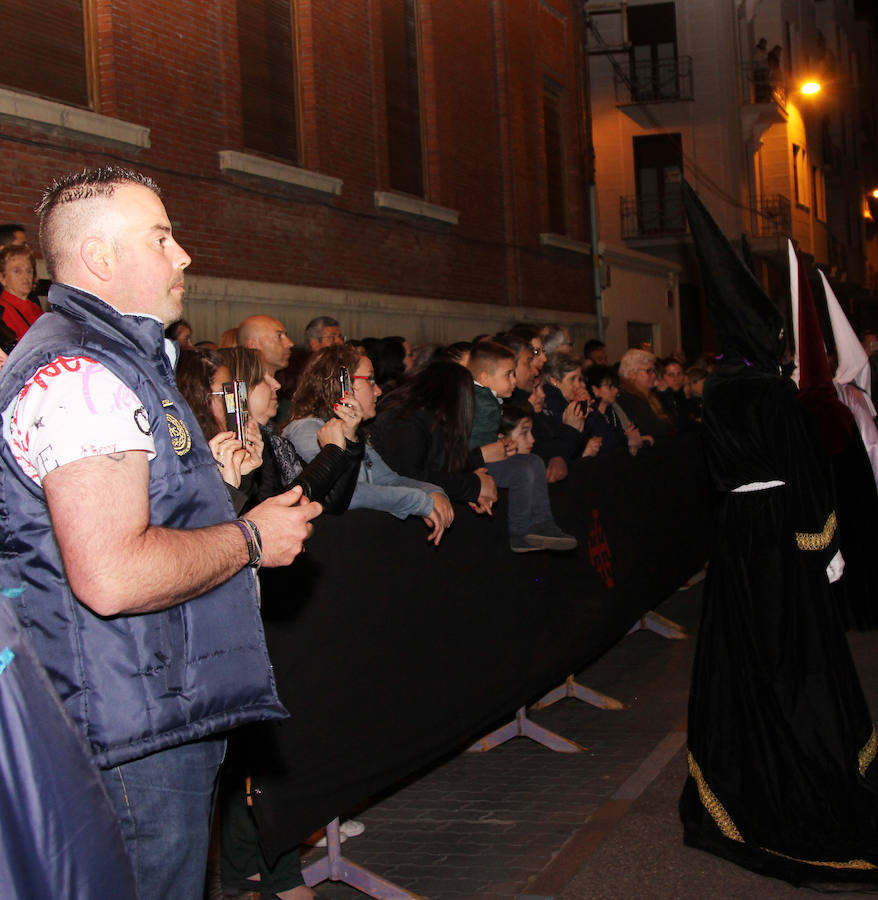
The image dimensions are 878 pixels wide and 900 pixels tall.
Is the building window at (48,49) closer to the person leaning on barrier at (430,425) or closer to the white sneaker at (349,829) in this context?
the person leaning on barrier at (430,425)

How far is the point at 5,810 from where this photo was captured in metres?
2.04

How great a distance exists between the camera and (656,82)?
3072 cm

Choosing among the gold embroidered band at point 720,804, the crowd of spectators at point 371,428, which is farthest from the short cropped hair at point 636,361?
the gold embroidered band at point 720,804

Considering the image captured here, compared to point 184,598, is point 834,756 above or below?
below

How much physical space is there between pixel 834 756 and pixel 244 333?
14.3 ft

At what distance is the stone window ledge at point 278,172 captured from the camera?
1134cm

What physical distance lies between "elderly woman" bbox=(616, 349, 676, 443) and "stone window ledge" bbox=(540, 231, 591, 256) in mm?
8171

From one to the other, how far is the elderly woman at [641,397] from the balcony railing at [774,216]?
77.6ft

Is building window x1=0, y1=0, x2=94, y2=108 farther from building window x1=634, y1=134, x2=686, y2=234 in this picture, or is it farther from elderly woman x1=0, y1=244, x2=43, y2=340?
building window x1=634, y1=134, x2=686, y2=234

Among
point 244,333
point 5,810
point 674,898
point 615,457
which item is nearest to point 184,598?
point 5,810

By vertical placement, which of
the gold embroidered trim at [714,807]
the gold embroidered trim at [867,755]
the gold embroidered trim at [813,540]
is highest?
the gold embroidered trim at [813,540]

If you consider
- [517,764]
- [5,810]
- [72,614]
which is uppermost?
[72,614]

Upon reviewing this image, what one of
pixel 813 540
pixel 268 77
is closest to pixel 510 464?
pixel 813 540

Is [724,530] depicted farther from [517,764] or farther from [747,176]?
[747,176]
